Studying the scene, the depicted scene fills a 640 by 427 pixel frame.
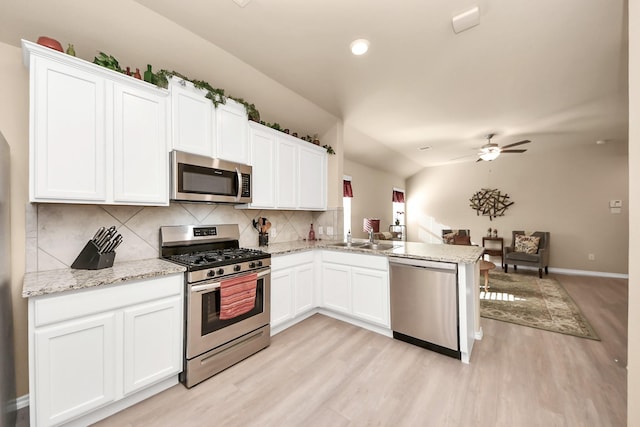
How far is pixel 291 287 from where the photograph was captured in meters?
2.79

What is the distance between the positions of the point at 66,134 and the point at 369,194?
5.66m

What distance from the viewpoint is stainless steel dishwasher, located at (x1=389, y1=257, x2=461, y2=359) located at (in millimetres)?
2217

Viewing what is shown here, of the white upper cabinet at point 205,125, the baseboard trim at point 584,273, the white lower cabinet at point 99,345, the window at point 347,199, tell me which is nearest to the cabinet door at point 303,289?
the white lower cabinet at point 99,345

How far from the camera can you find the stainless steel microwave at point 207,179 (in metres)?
2.11

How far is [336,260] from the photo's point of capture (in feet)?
9.86

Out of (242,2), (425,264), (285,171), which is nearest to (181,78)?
(242,2)

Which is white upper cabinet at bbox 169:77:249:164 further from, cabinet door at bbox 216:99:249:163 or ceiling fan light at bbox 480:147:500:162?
ceiling fan light at bbox 480:147:500:162

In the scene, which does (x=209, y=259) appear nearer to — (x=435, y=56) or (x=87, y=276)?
(x=87, y=276)

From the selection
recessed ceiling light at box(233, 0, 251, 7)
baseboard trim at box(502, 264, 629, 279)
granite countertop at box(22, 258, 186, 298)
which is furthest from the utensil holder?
baseboard trim at box(502, 264, 629, 279)

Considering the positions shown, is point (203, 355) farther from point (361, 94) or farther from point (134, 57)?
point (361, 94)

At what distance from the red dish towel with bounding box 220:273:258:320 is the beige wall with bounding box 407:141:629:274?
6.62 meters

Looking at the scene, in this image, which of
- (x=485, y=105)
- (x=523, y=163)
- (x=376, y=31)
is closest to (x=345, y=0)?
(x=376, y=31)

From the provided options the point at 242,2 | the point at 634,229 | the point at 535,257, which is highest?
the point at 242,2

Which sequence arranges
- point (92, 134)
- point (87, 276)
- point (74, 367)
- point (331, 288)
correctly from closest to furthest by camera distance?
point (74, 367) < point (87, 276) < point (92, 134) < point (331, 288)
